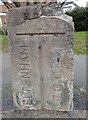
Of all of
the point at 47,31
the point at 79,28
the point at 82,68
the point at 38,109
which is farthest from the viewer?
the point at 79,28

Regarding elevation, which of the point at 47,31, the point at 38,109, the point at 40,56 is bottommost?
the point at 38,109

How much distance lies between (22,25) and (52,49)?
48 cm

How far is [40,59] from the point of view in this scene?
433cm

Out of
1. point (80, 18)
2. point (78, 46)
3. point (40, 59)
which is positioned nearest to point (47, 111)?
point (40, 59)

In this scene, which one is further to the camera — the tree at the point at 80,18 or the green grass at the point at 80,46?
the tree at the point at 80,18

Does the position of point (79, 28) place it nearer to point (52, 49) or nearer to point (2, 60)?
point (2, 60)

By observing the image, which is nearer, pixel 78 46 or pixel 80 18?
pixel 78 46

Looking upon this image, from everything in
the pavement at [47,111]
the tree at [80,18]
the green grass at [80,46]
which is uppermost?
the tree at [80,18]

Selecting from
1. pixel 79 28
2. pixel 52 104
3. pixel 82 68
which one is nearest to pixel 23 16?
pixel 52 104

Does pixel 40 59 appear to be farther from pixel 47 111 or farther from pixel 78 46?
pixel 78 46

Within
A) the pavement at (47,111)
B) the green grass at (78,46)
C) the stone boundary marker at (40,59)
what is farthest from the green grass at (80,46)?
the stone boundary marker at (40,59)

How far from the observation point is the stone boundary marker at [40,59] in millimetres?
4207

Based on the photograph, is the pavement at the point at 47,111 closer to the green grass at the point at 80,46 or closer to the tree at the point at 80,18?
the green grass at the point at 80,46

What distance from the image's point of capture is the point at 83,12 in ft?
63.7
